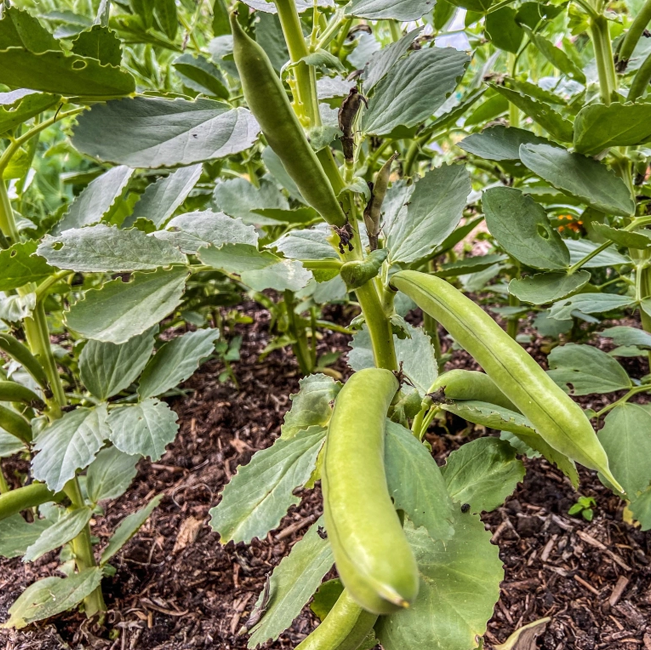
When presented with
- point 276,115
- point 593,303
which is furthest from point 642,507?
point 276,115

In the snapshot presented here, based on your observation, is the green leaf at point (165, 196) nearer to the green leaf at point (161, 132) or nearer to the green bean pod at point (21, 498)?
the green leaf at point (161, 132)

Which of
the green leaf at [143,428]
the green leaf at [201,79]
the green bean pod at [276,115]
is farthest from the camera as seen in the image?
the green leaf at [201,79]

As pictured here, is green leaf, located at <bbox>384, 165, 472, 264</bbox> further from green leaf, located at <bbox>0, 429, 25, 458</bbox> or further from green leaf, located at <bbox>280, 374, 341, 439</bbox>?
green leaf, located at <bbox>0, 429, 25, 458</bbox>

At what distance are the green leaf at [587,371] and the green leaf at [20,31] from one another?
0.97 m

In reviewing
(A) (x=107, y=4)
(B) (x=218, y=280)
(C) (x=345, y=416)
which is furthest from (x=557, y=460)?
(B) (x=218, y=280)

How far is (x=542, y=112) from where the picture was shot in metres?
0.91

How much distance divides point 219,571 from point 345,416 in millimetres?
835

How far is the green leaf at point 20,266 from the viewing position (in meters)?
0.88

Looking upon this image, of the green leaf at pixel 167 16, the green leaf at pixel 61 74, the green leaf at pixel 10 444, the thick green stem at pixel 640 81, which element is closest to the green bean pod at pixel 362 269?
the green leaf at pixel 61 74

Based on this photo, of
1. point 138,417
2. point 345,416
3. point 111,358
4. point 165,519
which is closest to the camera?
point 345,416

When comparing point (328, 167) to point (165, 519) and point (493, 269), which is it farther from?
point (165, 519)

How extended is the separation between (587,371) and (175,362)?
84cm

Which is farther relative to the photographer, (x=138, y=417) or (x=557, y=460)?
(x=138, y=417)

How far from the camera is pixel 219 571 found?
126cm
